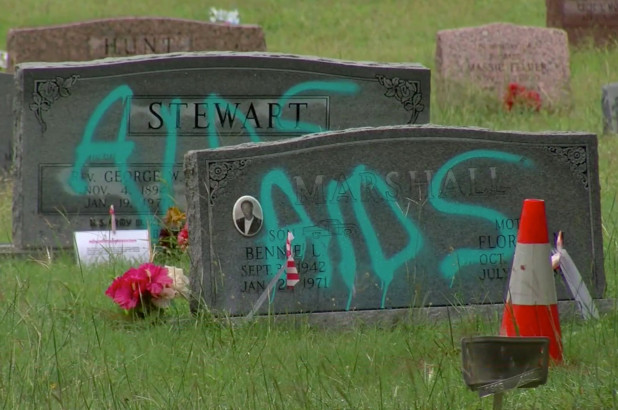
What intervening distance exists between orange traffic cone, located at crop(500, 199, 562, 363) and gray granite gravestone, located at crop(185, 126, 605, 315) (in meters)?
0.82

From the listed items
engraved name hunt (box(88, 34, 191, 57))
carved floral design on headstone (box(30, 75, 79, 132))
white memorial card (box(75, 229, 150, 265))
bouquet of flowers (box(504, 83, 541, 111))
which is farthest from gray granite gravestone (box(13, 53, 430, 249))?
bouquet of flowers (box(504, 83, 541, 111))

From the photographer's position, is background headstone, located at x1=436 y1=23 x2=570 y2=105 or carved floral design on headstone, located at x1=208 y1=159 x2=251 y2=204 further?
background headstone, located at x1=436 y1=23 x2=570 y2=105

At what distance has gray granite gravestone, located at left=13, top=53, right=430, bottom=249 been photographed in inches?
303

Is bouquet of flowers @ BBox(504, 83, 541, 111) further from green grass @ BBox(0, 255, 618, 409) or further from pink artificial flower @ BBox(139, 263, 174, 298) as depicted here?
pink artificial flower @ BBox(139, 263, 174, 298)

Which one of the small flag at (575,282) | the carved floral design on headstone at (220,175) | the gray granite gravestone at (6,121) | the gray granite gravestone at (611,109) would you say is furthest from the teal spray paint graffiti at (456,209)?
the gray granite gravestone at (611,109)

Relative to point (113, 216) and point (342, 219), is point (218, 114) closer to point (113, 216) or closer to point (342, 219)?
point (113, 216)

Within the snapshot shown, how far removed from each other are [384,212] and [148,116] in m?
2.39

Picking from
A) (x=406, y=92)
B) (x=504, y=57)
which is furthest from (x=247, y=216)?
(x=504, y=57)

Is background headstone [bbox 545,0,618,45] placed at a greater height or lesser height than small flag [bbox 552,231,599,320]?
greater

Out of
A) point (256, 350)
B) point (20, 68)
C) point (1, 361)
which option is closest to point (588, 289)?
point (256, 350)

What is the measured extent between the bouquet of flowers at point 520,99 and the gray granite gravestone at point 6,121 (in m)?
5.34

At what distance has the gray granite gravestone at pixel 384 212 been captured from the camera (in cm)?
568

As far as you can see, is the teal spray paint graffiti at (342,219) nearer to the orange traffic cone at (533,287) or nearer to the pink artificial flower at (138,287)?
the pink artificial flower at (138,287)

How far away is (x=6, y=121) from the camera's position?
10.5 m
